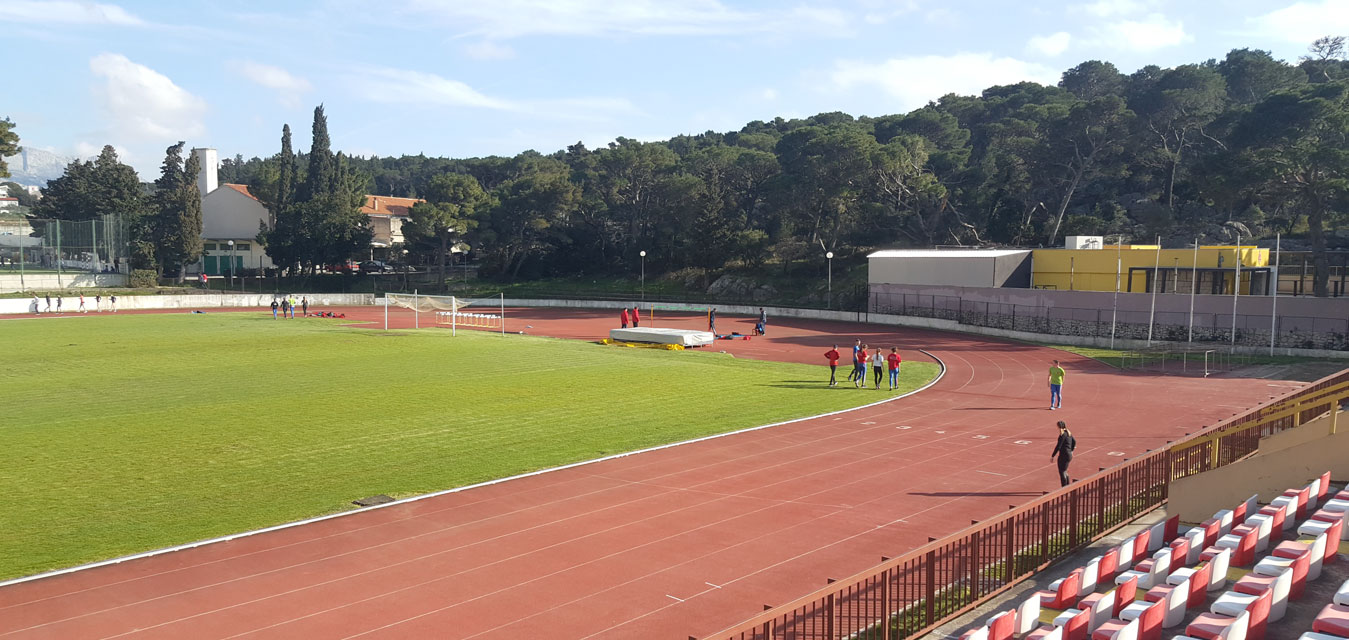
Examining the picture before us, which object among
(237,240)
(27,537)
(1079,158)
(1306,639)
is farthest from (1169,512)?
(237,240)

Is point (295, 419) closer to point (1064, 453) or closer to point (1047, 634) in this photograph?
point (1064, 453)

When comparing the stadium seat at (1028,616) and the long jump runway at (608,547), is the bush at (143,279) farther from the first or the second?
the stadium seat at (1028,616)

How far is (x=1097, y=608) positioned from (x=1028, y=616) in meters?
0.71

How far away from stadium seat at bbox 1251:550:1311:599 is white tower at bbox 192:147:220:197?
389ft

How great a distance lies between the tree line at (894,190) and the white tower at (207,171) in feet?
20.2

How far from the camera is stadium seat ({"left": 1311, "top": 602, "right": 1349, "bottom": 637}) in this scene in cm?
782

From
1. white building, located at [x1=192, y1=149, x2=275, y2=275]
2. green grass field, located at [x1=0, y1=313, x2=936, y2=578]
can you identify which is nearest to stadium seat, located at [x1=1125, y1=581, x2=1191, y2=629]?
green grass field, located at [x1=0, y1=313, x2=936, y2=578]

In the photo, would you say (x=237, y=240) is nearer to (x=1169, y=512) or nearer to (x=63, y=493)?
(x=63, y=493)

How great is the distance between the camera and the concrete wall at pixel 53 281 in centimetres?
7156

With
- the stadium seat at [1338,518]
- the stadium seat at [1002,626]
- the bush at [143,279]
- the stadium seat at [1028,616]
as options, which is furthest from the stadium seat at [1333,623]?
the bush at [143,279]

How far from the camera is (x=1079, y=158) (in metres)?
76.5

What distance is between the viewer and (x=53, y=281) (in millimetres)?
74500

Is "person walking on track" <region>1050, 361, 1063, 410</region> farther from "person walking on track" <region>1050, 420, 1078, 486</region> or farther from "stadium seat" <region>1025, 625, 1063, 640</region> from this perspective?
"stadium seat" <region>1025, 625, 1063, 640</region>

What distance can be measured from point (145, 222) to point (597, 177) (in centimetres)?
4872
